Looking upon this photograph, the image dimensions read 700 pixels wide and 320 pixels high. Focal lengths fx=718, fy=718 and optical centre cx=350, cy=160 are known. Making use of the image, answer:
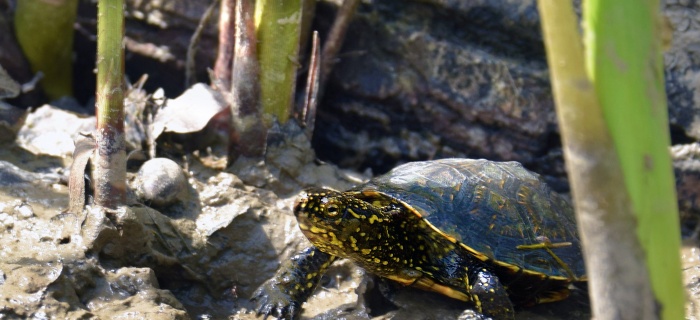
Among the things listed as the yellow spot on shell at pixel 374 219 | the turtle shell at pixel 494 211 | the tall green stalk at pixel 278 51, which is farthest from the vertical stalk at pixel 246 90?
the yellow spot on shell at pixel 374 219

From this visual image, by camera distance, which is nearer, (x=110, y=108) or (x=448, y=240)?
(x=110, y=108)

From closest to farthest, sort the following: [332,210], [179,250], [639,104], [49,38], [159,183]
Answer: [639,104]
[332,210]
[179,250]
[159,183]
[49,38]

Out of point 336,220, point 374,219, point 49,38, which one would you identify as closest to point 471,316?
point 374,219

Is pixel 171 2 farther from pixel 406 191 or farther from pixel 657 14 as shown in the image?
pixel 657 14

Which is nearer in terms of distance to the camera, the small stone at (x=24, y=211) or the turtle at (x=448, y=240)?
the turtle at (x=448, y=240)

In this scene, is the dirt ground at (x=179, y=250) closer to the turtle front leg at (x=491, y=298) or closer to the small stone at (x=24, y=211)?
the small stone at (x=24, y=211)

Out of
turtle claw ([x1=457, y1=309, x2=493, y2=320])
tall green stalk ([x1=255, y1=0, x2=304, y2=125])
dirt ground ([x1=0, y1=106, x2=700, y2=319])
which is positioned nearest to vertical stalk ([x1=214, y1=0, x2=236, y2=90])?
tall green stalk ([x1=255, y1=0, x2=304, y2=125])

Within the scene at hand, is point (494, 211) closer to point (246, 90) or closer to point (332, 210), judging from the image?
point (332, 210)

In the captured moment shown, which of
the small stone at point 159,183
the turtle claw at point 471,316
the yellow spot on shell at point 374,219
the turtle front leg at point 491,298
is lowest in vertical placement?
the turtle claw at point 471,316
